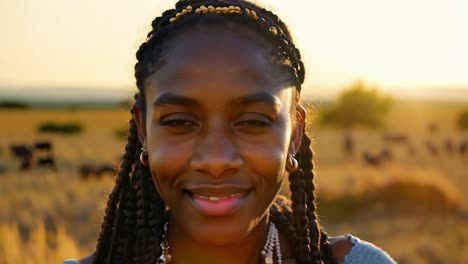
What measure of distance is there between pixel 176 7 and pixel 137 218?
30.0 inches

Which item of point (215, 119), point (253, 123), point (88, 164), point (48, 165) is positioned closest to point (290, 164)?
point (253, 123)

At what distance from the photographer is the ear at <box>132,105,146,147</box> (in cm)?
254

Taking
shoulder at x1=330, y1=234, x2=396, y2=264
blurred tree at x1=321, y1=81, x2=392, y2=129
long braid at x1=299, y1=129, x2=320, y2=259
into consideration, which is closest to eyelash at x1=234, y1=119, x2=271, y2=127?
long braid at x1=299, y1=129, x2=320, y2=259

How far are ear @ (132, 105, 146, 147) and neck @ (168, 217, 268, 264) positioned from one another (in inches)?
13.4

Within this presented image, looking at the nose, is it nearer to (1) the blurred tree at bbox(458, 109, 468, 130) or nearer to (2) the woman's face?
(2) the woman's face

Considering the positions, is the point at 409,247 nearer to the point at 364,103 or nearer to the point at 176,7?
the point at 176,7

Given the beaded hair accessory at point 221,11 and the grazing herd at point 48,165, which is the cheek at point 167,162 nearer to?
the beaded hair accessory at point 221,11

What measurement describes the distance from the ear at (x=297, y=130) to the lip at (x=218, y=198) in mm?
355

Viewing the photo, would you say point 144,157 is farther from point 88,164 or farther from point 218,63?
point 88,164

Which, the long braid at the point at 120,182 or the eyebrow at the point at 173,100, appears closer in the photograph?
the eyebrow at the point at 173,100

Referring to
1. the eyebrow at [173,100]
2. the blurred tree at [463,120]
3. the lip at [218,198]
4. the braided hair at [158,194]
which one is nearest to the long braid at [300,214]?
the braided hair at [158,194]

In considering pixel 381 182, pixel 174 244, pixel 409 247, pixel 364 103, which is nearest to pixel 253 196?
pixel 174 244

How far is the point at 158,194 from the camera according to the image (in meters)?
2.68

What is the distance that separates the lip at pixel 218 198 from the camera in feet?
7.38
